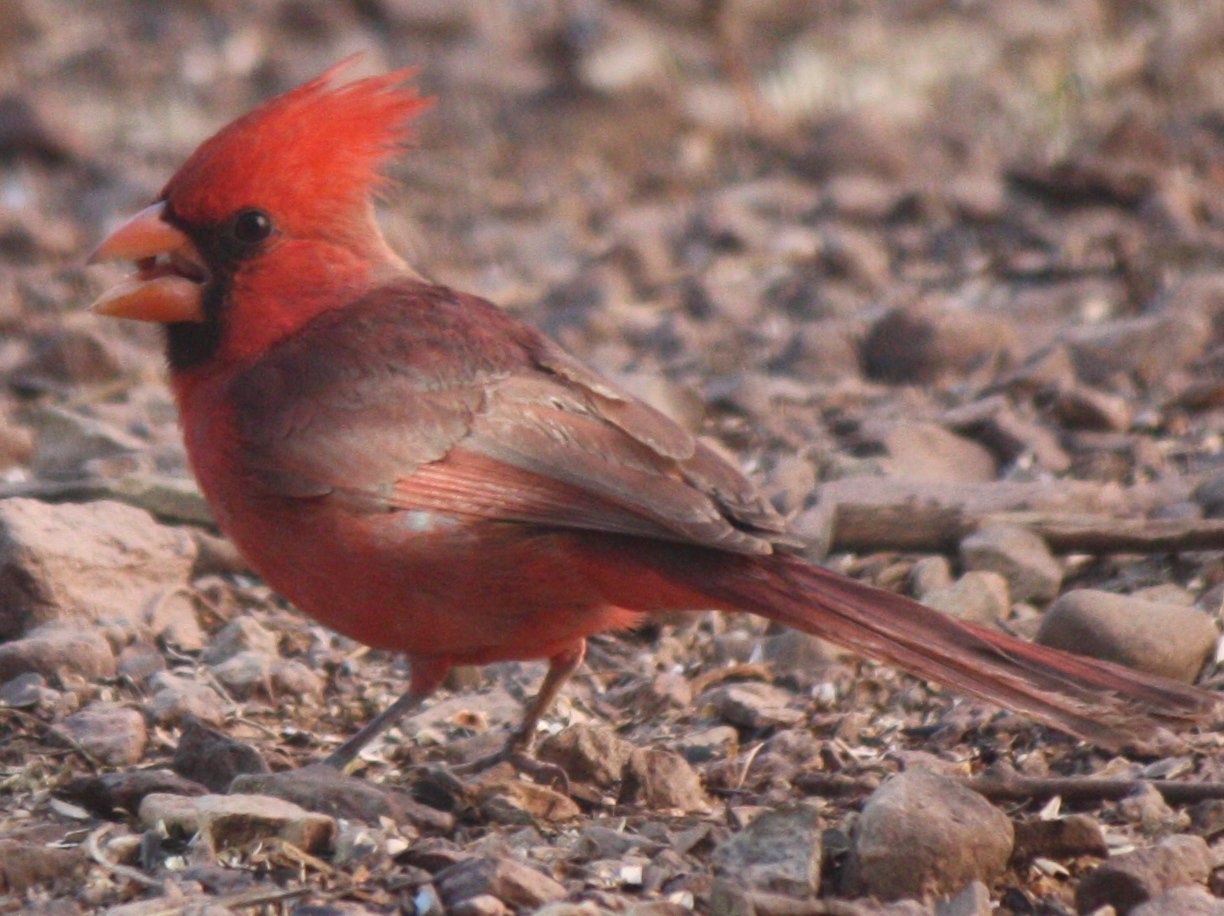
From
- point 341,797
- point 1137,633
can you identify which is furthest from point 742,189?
point 341,797

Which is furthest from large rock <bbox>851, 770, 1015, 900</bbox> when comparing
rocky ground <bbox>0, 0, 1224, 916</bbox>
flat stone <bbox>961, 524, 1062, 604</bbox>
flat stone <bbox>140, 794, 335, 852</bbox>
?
flat stone <bbox>961, 524, 1062, 604</bbox>

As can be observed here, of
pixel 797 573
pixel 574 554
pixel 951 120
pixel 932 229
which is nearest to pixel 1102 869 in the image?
pixel 797 573

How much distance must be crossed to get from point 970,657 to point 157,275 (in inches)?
67.6

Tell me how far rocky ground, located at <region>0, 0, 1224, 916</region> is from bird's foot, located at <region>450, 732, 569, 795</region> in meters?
0.05

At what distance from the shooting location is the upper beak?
12.2 feet

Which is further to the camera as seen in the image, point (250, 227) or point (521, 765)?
point (250, 227)

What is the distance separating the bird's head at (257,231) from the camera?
12.2 feet

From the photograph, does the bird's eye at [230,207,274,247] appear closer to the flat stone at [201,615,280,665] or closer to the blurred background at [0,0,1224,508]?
the flat stone at [201,615,280,665]

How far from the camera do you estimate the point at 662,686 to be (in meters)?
3.80

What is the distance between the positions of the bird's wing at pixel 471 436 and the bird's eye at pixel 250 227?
0.20 meters

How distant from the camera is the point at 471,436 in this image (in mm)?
3441

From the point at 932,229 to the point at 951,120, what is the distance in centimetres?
105

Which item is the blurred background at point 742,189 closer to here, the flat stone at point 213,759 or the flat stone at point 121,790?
the flat stone at point 213,759

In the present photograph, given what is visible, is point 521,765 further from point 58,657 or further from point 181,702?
point 58,657
